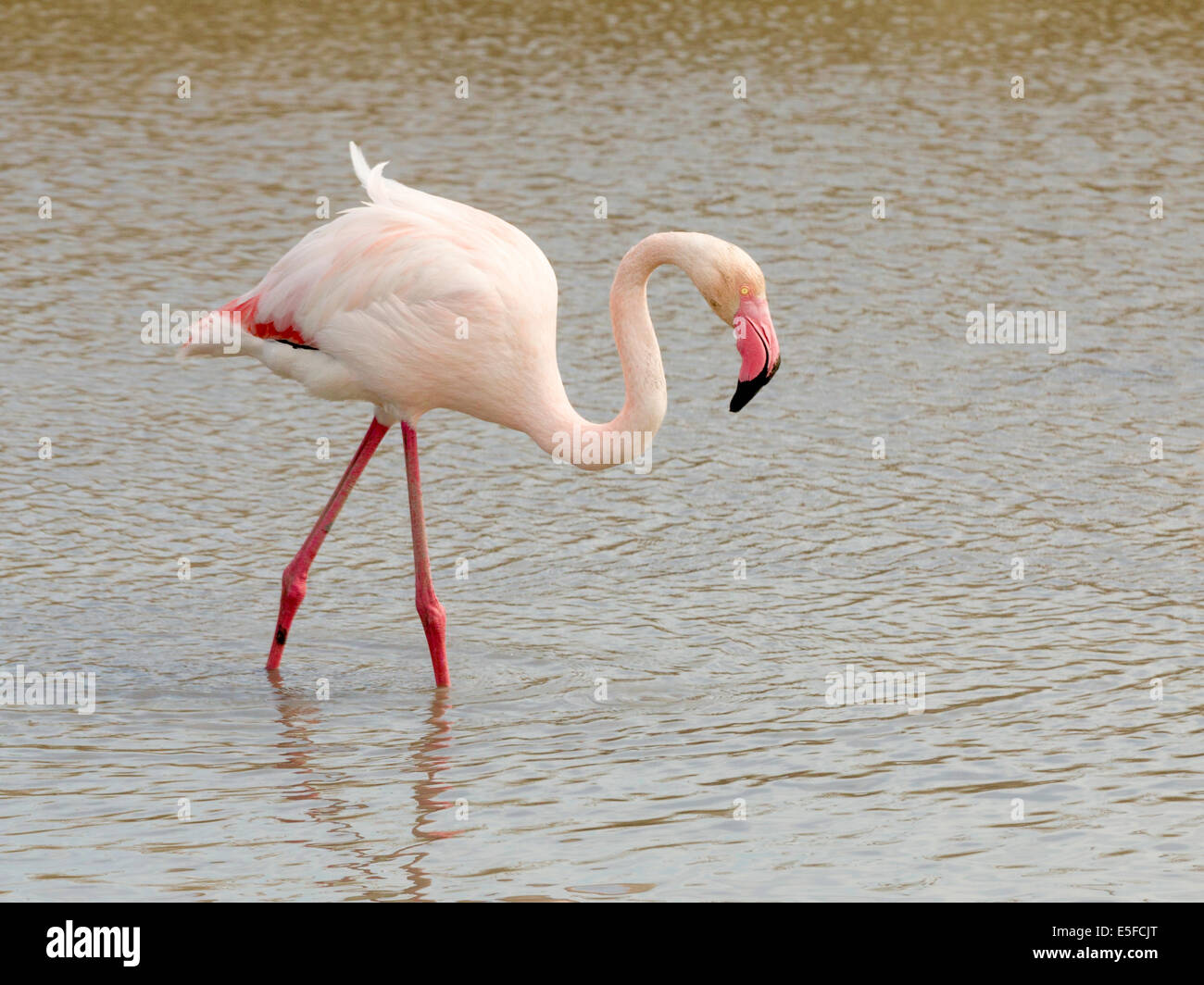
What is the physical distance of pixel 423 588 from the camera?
25.2 ft

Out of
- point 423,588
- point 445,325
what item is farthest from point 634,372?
point 423,588

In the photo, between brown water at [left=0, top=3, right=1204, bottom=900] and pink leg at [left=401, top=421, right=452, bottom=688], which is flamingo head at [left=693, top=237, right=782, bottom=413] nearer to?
brown water at [left=0, top=3, right=1204, bottom=900]

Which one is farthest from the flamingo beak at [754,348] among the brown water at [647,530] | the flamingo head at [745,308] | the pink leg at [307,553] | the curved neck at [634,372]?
the pink leg at [307,553]

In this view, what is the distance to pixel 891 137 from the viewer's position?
54.8ft

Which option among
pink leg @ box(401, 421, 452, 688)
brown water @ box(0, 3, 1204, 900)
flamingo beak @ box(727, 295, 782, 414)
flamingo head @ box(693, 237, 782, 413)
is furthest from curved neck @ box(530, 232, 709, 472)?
brown water @ box(0, 3, 1204, 900)

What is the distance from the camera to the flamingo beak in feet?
22.6

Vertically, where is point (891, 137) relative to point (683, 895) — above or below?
above

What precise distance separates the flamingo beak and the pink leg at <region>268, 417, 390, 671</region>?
1613 mm

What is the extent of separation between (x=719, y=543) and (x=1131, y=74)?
37.8 feet

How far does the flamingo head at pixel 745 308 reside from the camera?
6902 millimetres

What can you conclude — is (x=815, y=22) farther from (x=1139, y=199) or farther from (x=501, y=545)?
(x=501, y=545)

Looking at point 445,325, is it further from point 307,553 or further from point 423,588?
point 307,553

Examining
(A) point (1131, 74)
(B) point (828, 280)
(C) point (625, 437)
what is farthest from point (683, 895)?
(A) point (1131, 74)

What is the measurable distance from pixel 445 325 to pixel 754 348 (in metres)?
1.14
